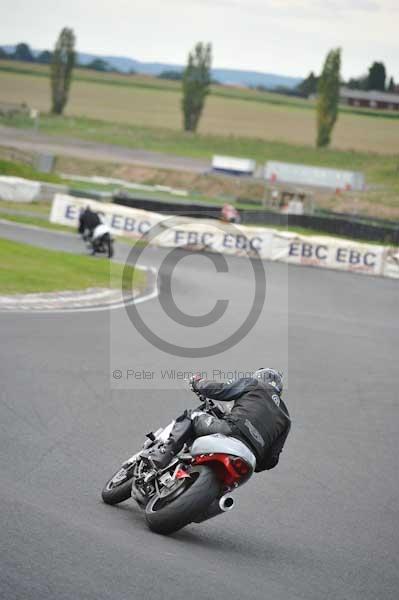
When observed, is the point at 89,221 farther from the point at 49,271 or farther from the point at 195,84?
the point at 195,84

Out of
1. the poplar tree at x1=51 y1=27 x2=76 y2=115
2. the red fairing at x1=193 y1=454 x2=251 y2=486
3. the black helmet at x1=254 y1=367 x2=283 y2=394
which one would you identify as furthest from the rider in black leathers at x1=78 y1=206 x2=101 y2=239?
the poplar tree at x1=51 y1=27 x2=76 y2=115

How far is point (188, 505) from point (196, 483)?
15 cm

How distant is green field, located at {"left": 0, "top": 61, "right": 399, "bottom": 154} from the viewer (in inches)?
3836

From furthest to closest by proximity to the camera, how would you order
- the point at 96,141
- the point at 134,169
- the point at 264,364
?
the point at 96,141 < the point at 134,169 < the point at 264,364

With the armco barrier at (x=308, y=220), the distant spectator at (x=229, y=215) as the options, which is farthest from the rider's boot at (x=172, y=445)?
the distant spectator at (x=229, y=215)

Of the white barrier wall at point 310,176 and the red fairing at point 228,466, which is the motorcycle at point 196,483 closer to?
the red fairing at point 228,466

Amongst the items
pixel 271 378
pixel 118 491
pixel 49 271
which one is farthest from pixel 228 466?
pixel 49 271

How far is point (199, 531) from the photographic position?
24.0 ft

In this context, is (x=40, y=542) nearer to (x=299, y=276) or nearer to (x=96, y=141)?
(x=299, y=276)

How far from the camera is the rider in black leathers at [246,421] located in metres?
7.11

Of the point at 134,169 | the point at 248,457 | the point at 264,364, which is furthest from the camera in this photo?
the point at 134,169

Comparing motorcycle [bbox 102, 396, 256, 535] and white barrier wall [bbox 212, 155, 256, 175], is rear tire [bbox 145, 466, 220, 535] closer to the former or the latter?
motorcycle [bbox 102, 396, 256, 535]

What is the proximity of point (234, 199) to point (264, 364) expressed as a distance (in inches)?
1860

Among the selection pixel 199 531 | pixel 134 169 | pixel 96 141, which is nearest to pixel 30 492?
pixel 199 531
